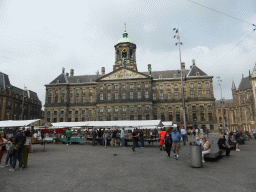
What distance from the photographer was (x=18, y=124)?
16.3m

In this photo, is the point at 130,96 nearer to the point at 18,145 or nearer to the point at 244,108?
the point at 244,108

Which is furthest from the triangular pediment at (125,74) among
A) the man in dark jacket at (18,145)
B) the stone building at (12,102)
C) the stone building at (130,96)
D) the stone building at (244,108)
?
the man in dark jacket at (18,145)

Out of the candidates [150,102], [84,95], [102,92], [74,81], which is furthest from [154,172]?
[74,81]

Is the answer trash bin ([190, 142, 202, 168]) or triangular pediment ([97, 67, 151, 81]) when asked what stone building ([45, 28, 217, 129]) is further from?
trash bin ([190, 142, 202, 168])

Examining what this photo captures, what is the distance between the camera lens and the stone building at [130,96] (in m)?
53.9

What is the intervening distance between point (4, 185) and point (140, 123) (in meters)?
15.7

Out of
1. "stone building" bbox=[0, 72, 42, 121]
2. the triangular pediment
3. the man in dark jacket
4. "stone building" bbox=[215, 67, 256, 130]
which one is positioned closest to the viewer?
the man in dark jacket

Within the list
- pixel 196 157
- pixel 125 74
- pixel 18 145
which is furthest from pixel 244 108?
pixel 18 145

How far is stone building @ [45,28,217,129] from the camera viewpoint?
53906 mm

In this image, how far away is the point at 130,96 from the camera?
5509 cm

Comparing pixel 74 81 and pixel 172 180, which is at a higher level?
pixel 74 81

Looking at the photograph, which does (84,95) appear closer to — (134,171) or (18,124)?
(18,124)

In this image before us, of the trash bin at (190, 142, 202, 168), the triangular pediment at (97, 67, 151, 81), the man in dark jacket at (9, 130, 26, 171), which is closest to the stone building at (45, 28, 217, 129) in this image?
the triangular pediment at (97, 67, 151, 81)

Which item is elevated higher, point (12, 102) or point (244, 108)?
point (12, 102)
